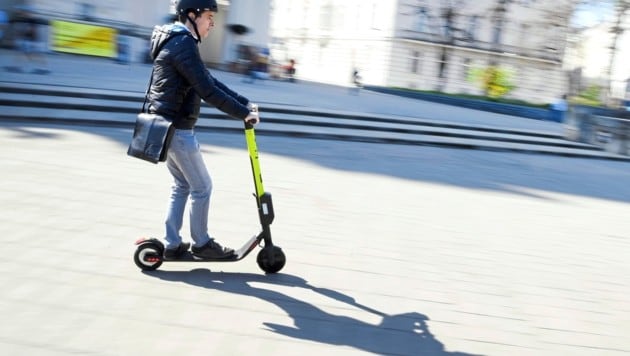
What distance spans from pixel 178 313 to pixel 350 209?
3650 mm

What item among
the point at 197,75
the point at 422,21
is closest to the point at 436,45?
the point at 422,21

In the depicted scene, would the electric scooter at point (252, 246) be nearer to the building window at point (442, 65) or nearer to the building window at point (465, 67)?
the building window at point (442, 65)

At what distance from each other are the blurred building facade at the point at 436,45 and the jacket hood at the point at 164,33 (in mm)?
39897

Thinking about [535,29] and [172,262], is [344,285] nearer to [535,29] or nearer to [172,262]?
[172,262]

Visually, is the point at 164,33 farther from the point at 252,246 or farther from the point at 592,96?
the point at 592,96

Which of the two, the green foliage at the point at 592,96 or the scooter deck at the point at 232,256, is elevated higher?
the green foliage at the point at 592,96

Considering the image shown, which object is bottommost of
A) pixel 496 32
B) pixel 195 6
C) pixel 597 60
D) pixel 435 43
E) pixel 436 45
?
pixel 195 6

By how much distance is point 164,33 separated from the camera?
4188 mm

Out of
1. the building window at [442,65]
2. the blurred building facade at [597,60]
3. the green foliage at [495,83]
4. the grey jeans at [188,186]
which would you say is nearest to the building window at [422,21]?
the building window at [442,65]

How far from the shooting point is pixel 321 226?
6457 mm

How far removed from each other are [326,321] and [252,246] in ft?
2.91

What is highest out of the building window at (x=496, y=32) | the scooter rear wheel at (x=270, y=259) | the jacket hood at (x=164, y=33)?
the building window at (x=496, y=32)

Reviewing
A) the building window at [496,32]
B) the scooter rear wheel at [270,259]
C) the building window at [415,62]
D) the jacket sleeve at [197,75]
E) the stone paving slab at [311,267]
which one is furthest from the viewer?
Answer: the building window at [496,32]

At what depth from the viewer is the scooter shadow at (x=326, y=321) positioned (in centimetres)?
385
